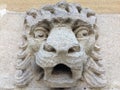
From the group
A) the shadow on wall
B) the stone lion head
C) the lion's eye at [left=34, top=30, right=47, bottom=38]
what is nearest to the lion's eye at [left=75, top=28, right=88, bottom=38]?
the stone lion head

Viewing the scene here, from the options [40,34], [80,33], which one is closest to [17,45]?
[40,34]

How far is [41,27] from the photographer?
1.63 meters

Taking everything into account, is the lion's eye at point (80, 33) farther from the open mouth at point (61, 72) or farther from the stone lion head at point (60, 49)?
the open mouth at point (61, 72)

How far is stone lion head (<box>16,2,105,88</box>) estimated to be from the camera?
1471mm

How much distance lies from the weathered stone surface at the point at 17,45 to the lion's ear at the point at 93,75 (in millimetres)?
37

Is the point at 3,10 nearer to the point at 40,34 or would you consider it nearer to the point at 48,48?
the point at 40,34

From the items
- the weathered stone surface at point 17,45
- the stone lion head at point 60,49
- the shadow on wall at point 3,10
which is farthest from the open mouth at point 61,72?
the shadow on wall at point 3,10

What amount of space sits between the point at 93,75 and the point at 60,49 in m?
0.22

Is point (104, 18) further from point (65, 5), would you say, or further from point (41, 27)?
point (41, 27)

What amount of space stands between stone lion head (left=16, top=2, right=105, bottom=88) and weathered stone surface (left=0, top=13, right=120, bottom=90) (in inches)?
1.7

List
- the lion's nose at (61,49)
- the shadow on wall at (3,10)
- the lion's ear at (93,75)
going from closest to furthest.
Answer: the lion's nose at (61,49) → the lion's ear at (93,75) → the shadow on wall at (3,10)

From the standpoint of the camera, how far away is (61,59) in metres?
1.46

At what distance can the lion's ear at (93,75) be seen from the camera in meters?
1.59

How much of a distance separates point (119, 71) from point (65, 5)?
337 mm
